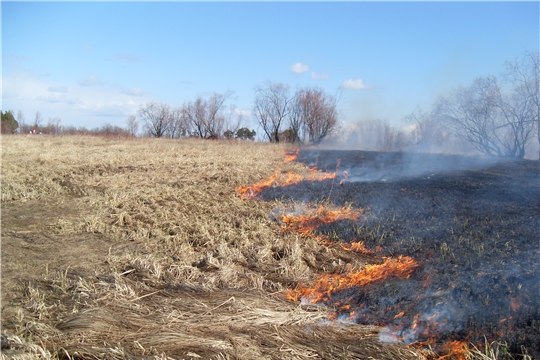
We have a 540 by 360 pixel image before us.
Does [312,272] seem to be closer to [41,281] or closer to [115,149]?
[41,281]

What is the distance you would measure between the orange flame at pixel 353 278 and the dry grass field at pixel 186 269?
25mm

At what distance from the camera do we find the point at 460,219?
648cm

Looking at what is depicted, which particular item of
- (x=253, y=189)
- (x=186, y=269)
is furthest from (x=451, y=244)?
(x=253, y=189)

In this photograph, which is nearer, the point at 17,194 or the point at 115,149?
the point at 17,194

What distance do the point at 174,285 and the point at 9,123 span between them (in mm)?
31699

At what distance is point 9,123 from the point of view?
30141 millimetres

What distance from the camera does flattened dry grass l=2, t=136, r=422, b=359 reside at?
137 inches

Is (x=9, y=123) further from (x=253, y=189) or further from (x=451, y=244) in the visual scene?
(x=451, y=244)

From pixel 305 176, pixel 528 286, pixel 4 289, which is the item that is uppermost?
pixel 305 176

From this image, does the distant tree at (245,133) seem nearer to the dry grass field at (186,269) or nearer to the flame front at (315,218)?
the dry grass field at (186,269)

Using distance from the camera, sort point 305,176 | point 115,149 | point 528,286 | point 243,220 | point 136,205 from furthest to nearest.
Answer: point 115,149 → point 305,176 → point 136,205 → point 243,220 → point 528,286

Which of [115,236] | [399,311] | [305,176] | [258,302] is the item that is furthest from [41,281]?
[305,176]

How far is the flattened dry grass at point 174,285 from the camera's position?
3486mm

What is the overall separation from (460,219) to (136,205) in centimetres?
582
